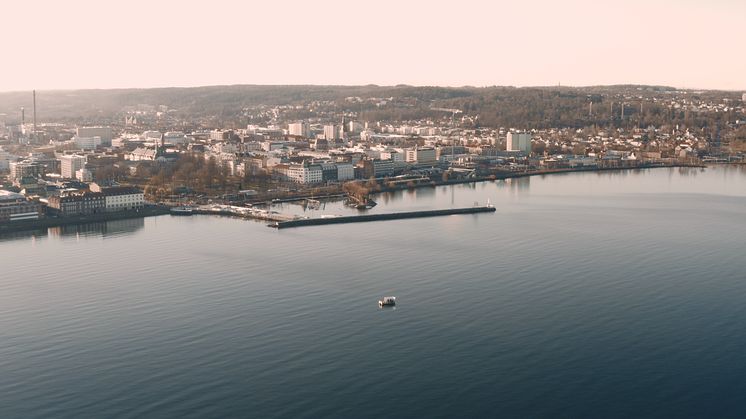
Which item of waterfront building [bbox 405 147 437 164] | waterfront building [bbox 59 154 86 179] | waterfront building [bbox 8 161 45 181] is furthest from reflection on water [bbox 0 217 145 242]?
waterfront building [bbox 405 147 437 164]

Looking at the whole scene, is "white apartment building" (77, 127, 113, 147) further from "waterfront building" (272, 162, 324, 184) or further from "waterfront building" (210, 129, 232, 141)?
"waterfront building" (272, 162, 324, 184)

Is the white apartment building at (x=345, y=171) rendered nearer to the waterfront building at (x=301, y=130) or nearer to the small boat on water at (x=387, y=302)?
the small boat on water at (x=387, y=302)

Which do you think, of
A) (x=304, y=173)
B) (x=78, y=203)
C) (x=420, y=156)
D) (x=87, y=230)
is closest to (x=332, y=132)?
(x=420, y=156)

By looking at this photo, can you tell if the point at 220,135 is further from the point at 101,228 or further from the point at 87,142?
the point at 101,228

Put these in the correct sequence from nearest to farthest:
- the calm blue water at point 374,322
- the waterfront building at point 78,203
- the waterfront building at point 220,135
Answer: the calm blue water at point 374,322
the waterfront building at point 78,203
the waterfront building at point 220,135

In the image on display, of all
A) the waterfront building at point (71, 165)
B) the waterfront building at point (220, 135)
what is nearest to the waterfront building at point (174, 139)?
the waterfront building at point (220, 135)

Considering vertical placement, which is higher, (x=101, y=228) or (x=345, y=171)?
(x=345, y=171)
